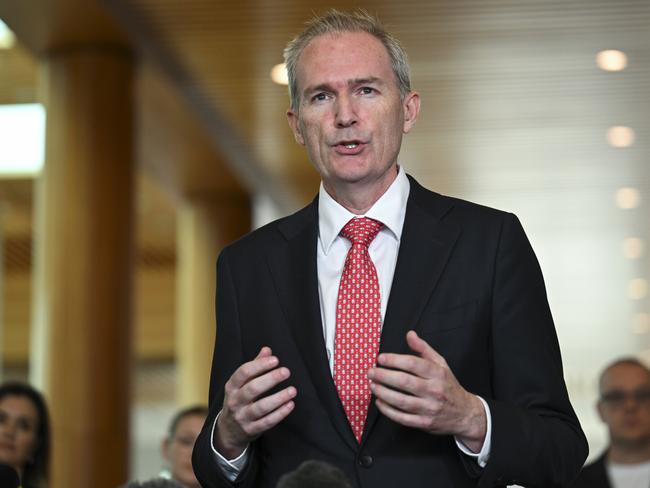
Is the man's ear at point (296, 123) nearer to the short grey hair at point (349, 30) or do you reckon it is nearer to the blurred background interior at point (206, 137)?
the short grey hair at point (349, 30)

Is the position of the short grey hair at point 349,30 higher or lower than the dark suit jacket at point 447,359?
higher

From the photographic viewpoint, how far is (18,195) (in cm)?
1867

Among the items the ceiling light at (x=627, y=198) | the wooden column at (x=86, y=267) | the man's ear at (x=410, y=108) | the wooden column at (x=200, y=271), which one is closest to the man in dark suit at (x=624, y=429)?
the man's ear at (x=410, y=108)

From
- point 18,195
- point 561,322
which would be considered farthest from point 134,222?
point 561,322

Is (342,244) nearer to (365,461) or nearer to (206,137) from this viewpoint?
(365,461)

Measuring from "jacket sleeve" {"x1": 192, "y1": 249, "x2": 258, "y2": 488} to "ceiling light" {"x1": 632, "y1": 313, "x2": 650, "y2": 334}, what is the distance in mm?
22366

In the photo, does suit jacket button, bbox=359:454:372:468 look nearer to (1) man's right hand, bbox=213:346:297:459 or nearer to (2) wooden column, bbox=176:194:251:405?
(1) man's right hand, bbox=213:346:297:459

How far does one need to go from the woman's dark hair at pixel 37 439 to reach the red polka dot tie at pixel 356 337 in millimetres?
3068

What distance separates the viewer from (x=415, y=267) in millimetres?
2334

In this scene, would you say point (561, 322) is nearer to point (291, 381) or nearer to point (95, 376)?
point (95, 376)

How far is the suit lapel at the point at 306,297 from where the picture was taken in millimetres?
2271

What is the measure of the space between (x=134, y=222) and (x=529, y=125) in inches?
186

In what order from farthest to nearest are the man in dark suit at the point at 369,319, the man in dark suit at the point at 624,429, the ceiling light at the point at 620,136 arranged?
the ceiling light at the point at 620,136
the man in dark suit at the point at 624,429
the man in dark suit at the point at 369,319

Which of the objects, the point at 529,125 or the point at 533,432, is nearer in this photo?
the point at 533,432
